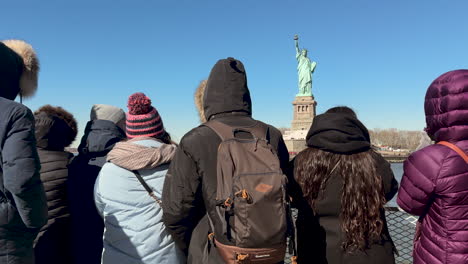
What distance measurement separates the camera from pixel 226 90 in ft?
5.88

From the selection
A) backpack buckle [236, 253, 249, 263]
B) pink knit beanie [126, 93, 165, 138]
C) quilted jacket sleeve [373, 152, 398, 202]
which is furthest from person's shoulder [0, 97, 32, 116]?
quilted jacket sleeve [373, 152, 398, 202]

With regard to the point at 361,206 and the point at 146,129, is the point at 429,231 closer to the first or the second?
the point at 361,206

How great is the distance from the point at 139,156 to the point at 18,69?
895 mm

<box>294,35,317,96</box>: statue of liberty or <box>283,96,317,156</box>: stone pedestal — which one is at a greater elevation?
<box>294,35,317,96</box>: statue of liberty

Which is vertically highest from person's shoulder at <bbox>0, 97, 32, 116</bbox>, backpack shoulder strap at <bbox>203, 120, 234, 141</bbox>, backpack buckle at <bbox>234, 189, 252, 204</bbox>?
person's shoulder at <bbox>0, 97, 32, 116</bbox>

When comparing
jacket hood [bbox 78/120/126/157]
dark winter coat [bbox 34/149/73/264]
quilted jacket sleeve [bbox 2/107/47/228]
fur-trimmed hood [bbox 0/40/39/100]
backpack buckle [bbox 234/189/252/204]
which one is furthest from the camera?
jacket hood [bbox 78/120/126/157]

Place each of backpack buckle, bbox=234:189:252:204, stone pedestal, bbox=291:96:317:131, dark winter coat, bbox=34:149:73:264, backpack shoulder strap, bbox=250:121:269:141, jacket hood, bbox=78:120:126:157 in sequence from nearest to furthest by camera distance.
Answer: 1. backpack buckle, bbox=234:189:252:204
2. backpack shoulder strap, bbox=250:121:269:141
3. dark winter coat, bbox=34:149:73:264
4. jacket hood, bbox=78:120:126:157
5. stone pedestal, bbox=291:96:317:131

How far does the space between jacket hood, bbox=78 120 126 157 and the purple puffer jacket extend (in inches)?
76.0

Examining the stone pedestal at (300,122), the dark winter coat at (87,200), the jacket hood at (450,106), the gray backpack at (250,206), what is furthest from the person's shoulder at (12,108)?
the stone pedestal at (300,122)

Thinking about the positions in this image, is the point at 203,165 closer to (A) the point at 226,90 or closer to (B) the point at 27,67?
(A) the point at 226,90

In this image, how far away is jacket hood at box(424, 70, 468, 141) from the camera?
175 centimetres

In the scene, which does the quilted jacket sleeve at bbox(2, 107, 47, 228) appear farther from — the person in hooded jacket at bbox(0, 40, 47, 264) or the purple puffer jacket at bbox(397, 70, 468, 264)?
the purple puffer jacket at bbox(397, 70, 468, 264)

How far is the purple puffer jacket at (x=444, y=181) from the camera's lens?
171 cm

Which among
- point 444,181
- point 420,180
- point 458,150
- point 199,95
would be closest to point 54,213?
point 199,95
